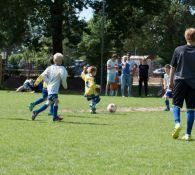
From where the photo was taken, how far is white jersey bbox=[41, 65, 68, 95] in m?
13.7

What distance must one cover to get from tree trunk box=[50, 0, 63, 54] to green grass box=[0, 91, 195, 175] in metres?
22.9

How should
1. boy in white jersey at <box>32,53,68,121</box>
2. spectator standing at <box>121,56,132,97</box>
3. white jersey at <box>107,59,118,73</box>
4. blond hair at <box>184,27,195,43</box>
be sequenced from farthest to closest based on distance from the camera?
white jersey at <box>107,59,118,73</box>
spectator standing at <box>121,56,132,97</box>
boy in white jersey at <box>32,53,68,121</box>
blond hair at <box>184,27,195,43</box>

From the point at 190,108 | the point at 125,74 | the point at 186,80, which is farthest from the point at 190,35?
the point at 125,74

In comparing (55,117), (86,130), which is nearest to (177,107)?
(86,130)

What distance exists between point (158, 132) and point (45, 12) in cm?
2704

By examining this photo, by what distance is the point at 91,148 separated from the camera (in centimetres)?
877

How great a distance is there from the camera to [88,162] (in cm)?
747

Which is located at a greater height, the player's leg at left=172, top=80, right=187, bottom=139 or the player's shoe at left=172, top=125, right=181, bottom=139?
the player's leg at left=172, top=80, right=187, bottom=139

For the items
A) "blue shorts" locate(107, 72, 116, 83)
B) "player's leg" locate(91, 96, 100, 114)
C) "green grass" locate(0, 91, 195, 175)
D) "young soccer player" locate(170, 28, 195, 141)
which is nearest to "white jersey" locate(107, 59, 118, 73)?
"blue shorts" locate(107, 72, 116, 83)

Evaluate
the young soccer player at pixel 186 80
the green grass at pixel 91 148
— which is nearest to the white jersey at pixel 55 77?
the green grass at pixel 91 148

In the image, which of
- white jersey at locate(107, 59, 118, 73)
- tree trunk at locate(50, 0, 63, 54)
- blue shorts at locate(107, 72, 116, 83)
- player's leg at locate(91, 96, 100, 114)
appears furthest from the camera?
tree trunk at locate(50, 0, 63, 54)

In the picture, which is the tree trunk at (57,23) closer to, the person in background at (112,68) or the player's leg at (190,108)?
the person in background at (112,68)

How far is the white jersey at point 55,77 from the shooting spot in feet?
44.9

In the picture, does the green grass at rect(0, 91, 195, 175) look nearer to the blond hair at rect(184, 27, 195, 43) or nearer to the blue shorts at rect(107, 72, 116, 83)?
the blond hair at rect(184, 27, 195, 43)
